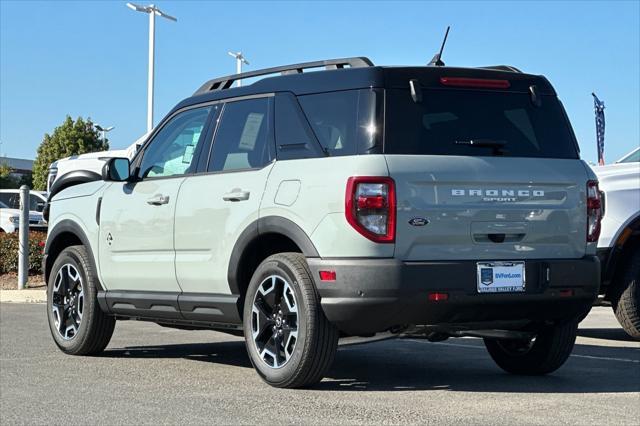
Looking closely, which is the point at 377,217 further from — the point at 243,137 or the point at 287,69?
the point at 287,69

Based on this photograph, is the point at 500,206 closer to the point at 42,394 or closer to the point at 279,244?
the point at 279,244

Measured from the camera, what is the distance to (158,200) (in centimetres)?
797

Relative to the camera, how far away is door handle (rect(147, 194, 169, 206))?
791 cm

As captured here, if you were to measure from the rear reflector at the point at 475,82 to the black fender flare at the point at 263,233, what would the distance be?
1.32m

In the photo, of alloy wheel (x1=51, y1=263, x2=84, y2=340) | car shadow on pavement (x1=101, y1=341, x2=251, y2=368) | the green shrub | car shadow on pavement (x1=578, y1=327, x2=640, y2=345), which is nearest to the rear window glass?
car shadow on pavement (x1=101, y1=341, x2=251, y2=368)

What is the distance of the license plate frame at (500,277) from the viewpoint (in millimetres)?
6547

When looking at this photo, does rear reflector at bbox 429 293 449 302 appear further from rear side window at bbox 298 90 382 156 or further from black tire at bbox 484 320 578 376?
black tire at bbox 484 320 578 376

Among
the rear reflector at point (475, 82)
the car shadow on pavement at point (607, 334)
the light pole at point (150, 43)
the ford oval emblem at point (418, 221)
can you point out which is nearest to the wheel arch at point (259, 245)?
the ford oval emblem at point (418, 221)

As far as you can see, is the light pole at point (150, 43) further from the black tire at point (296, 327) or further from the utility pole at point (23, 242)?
the black tire at point (296, 327)

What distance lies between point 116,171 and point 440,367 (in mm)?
2920

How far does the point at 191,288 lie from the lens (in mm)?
7660

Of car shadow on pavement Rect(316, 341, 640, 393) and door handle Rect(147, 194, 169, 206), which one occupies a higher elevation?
door handle Rect(147, 194, 169, 206)

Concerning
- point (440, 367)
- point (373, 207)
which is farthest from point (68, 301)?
point (373, 207)

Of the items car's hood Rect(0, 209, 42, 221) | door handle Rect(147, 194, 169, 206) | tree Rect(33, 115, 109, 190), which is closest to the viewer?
door handle Rect(147, 194, 169, 206)
